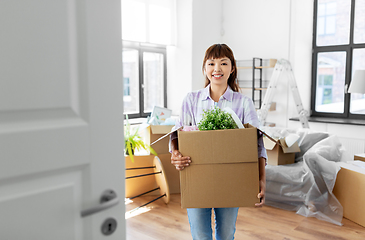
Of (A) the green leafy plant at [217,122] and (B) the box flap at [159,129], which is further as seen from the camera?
(B) the box flap at [159,129]

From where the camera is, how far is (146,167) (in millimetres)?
3260

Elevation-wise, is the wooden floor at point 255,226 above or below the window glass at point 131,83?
below

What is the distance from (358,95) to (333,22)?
1036 millimetres

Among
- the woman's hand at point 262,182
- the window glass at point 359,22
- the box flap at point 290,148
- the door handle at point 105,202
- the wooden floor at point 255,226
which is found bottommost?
the wooden floor at point 255,226

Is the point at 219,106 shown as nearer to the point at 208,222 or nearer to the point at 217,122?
the point at 217,122

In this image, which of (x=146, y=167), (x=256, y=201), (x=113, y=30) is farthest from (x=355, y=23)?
(x=113, y=30)

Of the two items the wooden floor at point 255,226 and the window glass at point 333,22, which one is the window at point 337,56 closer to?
the window glass at point 333,22

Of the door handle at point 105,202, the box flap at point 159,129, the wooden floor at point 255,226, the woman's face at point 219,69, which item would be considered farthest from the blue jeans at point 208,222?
the box flap at point 159,129

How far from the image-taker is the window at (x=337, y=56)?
4.29 metres

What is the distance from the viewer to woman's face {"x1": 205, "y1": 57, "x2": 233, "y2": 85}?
158 centimetres

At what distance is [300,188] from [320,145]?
494mm

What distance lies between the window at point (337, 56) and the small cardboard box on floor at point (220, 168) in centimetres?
363

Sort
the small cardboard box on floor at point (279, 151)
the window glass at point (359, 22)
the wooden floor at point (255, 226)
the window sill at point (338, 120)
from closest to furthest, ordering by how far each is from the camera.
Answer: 1. the wooden floor at point (255, 226)
2. the small cardboard box on floor at point (279, 151)
3. the window sill at point (338, 120)
4. the window glass at point (359, 22)

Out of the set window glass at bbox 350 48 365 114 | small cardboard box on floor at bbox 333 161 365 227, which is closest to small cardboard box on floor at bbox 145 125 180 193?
small cardboard box on floor at bbox 333 161 365 227
